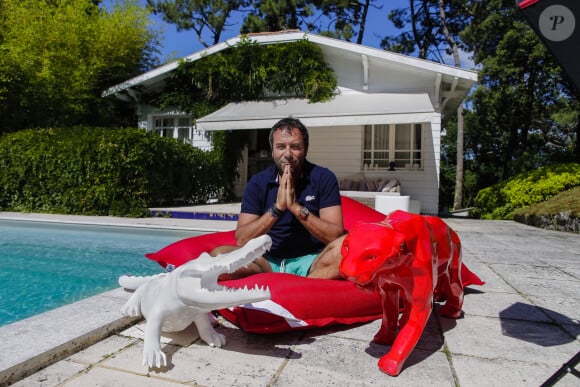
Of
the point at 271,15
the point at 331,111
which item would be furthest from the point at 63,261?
the point at 271,15

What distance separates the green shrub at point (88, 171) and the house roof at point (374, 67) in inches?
144

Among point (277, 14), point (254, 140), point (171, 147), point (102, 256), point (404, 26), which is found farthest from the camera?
point (404, 26)

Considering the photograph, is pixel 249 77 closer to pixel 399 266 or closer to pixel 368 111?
pixel 368 111

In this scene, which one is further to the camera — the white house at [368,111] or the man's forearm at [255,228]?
the white house at [368,111]

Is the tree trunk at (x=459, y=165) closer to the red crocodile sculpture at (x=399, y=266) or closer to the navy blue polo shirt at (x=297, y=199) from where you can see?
the navy blue polo shirt at (x=297, y=199)

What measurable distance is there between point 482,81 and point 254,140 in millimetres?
11705

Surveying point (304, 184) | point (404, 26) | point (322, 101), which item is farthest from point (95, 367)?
point (404, 26)

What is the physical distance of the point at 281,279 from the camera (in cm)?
232

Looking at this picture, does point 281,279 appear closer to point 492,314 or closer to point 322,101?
point 492,314

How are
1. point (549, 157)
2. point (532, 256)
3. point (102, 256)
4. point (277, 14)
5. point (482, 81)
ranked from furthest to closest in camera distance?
point (277, 14) < point (482, 81) < point (549, 157) < point (102, 256) < point (532, 256)

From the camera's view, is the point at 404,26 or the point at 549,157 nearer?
the point at 549,157

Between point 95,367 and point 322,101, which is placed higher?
point 322,101

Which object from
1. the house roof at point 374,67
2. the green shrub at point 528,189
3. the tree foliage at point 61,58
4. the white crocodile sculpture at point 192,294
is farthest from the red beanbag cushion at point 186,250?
the green shrub at point 528,189

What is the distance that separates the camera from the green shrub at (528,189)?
1045 cm
